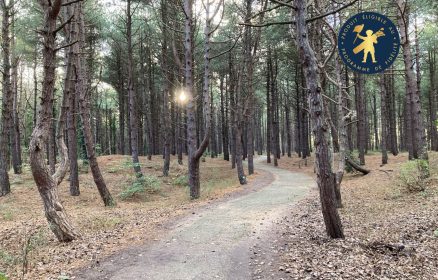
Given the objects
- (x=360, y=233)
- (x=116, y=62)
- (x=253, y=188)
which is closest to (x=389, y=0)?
(x=253, y=188)

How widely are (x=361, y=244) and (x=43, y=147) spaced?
7.35 metres

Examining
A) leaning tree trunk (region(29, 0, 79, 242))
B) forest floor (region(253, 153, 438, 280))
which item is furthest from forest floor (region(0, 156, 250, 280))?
forest floor (region(253, 153, 438, 280))

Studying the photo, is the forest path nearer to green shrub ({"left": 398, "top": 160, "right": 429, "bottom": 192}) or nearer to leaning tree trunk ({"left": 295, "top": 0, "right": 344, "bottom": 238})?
leaning tree trunk ({"left": 295, "top": 0, "right": 344, "bottom": 238})

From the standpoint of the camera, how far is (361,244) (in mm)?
6406

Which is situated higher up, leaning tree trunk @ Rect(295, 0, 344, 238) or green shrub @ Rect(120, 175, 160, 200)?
leaning tree trunk @ Rect(295, 0, 344, 238)

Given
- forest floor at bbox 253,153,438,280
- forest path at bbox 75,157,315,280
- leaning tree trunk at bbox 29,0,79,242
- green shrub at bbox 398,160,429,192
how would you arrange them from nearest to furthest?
forest floor at bbox 253,153,438,280 < forest path at bbox 75,157,315,280 < leaning tree trunk at bbox 29,0,79,242 < green shrub at bbox 398,160,429,192

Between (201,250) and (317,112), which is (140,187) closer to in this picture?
(201,250)

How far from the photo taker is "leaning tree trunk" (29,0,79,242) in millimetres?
7133

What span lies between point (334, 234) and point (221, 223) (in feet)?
10.8

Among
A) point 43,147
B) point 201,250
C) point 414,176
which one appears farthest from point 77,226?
point 414,176

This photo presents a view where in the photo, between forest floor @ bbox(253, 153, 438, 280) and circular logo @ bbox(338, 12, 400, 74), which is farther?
forest floor @ bbox(253, 153, 438, 280)

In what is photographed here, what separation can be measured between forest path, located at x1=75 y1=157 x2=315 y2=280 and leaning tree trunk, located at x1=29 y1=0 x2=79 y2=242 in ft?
6.20

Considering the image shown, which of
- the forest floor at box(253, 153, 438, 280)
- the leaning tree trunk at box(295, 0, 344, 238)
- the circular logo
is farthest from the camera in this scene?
the leaning tree trunk at box(295, 0, 344, 238)

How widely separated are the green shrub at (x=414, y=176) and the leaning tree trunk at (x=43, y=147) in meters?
11.2
